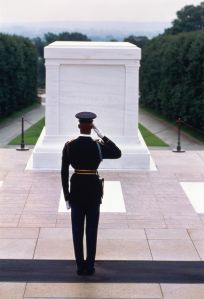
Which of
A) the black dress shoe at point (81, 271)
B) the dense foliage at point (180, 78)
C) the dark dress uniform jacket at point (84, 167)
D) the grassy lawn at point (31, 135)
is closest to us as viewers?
the dark dress uniform jacket at point (84, 167)

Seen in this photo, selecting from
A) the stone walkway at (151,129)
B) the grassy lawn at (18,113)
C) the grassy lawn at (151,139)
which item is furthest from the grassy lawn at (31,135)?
the grassy lawn at (151,139)

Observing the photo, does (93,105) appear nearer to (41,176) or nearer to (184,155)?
(41,176)

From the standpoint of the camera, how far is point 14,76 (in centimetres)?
2145

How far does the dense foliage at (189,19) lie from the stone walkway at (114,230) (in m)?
37.2

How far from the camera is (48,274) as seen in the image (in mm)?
5043

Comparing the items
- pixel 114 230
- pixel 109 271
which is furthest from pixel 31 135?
pixel 109 271

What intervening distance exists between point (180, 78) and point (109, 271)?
14831 millimetres

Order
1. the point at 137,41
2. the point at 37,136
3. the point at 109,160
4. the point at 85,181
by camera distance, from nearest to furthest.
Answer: the point at 85,181, the point at 109,160, the point at 37,136, the point at 137,41

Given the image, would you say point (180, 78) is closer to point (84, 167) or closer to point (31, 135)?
point (31, 135)

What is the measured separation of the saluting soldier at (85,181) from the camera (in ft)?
16.2

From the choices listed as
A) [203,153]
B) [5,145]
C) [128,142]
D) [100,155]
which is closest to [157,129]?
[5,145]

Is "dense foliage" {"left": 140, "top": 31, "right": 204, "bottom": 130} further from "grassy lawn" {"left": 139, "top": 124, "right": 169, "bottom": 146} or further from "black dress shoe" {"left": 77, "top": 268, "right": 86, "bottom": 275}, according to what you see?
"black dress shoe" {"left": 77, "top": 268, "right": 86, "bottom": 275}

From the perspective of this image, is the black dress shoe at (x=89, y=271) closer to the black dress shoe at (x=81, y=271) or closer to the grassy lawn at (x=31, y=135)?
the black dress shoe at (x=81, y=271)

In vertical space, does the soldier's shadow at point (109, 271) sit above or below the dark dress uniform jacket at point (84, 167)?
below
